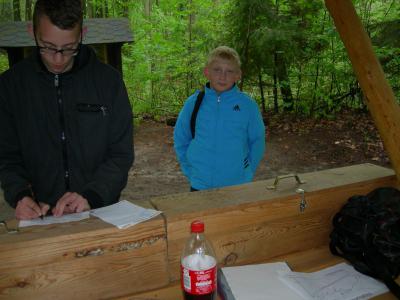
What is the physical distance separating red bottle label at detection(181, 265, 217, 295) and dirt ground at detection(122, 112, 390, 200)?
5.13 meters

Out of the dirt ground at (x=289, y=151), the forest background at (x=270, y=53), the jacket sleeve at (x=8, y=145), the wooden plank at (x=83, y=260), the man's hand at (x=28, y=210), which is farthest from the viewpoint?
the forest background at (x=270, y=53)

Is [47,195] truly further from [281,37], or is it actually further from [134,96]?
[134,96]

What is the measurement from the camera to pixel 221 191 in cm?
209

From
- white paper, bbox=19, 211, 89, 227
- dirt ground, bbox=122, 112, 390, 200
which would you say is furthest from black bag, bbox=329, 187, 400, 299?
dirt ground, bbox=122, 112, 390, 200

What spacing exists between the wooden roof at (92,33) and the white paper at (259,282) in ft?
29.8

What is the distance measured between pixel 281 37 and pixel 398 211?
8739 mm

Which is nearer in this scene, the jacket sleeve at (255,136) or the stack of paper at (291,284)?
the stack of paper at (291,284)

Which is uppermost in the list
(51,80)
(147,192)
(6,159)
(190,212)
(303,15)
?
(303,15)

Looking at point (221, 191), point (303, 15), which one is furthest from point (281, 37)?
point (221, 191)

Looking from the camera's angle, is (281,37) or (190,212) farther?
(281,37)

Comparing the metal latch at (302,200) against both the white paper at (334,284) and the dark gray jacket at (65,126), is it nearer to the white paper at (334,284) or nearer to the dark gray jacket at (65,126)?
the white paper at (334,284)

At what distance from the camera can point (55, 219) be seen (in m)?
1.72

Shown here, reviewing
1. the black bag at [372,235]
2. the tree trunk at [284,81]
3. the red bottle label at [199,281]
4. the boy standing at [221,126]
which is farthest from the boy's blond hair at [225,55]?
the tree trunk at [284,81]

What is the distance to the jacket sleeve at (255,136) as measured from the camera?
3.25 m
